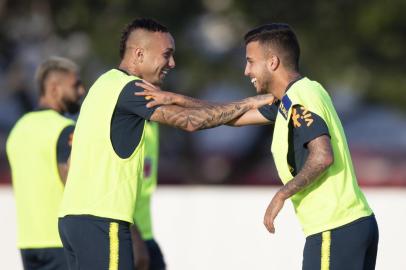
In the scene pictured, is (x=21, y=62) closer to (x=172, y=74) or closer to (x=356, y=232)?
(x=172, y=74)

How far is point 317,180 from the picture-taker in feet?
17.5

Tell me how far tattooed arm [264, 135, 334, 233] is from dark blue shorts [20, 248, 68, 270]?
2092 mm

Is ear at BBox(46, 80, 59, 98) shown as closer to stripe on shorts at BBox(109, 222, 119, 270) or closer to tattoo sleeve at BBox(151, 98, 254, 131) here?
tattoo sleeve at BBox(151, 98, 254, 131)

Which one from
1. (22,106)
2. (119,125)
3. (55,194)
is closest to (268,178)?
(22,106)

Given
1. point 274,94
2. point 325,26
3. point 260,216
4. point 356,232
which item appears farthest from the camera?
point 325,26

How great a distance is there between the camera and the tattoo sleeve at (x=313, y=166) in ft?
16.7

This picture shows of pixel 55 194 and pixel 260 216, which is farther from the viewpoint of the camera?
pixel 260 216

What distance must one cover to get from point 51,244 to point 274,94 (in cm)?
206

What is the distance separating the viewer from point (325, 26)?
17.9 metres

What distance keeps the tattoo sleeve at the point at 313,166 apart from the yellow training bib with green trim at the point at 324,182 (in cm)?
17

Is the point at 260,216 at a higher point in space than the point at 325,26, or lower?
lower

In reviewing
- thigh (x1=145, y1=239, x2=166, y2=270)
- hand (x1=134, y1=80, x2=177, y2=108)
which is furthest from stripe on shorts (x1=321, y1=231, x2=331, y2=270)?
thigh (x1=145, y1=239, x2=166, y2=270)

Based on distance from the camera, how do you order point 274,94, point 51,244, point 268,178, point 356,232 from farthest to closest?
point 268,178
point 51,244
point 274,94
point 356,232

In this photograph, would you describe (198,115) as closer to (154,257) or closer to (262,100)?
(262,100)
